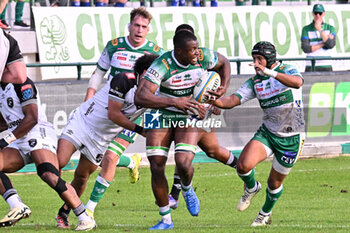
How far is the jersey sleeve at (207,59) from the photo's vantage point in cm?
1129

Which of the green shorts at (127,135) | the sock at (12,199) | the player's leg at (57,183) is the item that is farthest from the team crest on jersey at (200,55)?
the sock at (12,199)

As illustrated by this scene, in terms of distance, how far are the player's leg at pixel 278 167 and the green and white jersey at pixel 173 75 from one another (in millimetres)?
1475

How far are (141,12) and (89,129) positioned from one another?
211 centimetres

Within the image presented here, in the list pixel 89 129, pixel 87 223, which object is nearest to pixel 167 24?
pixel 89 129

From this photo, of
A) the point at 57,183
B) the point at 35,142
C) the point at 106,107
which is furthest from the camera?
the point at 106,107

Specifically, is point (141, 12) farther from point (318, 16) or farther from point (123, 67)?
point (318, 16)

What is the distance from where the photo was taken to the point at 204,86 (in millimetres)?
11047

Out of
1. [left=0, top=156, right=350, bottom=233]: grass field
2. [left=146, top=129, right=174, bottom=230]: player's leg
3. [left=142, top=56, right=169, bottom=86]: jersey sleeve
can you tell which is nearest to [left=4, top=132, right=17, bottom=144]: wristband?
[left=0, top=156, right=350, bottom=233]: grass field

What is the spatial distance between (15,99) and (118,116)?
4.47 ft

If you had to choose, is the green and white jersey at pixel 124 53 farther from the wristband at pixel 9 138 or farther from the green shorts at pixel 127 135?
the wristband at pixel 9 138

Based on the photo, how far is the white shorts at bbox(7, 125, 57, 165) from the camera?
11.0 m

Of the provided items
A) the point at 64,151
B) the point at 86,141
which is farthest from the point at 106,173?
the point at 64,151

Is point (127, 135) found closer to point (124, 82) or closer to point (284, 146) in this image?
point (124, 82)

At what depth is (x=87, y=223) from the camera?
1078cm
